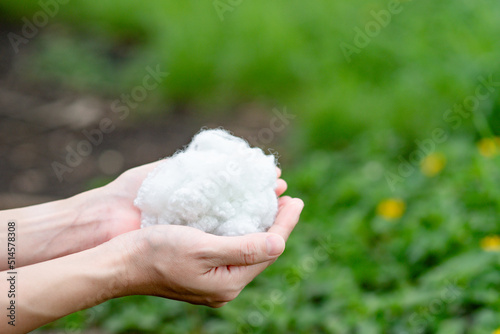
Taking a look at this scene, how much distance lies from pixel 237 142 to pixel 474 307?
1012 millimetres

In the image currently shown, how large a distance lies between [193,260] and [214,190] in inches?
9.4

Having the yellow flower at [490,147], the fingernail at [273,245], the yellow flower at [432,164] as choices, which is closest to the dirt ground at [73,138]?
the yellow flower at [432,164]

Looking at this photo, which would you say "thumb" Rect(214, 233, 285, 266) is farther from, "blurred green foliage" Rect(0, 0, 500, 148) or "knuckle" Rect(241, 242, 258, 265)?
"blurred green foliage" Rect(0, 0, 500, 148)

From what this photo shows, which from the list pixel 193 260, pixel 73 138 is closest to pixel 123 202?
pixel 193 260

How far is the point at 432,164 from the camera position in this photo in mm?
2631

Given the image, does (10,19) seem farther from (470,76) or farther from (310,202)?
(470,76)

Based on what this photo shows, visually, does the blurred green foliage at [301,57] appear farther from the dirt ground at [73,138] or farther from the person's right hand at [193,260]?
the person's right hand at [193,260]

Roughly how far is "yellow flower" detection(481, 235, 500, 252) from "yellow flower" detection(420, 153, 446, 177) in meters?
0.55

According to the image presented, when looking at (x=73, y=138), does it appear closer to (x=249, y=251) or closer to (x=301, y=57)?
(x=301, y=57)

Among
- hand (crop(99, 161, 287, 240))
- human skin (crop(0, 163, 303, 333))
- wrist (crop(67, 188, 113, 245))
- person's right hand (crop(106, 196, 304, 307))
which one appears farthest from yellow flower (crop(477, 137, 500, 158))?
wrist (crop(67, 188, 113, 245))

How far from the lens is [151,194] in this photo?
63.1 inches

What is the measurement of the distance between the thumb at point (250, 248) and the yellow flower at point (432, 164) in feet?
4.72

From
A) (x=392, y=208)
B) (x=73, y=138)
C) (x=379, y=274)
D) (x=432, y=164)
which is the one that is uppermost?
(x=73, y=138)

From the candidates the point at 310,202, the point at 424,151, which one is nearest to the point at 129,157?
the point at 310,202
